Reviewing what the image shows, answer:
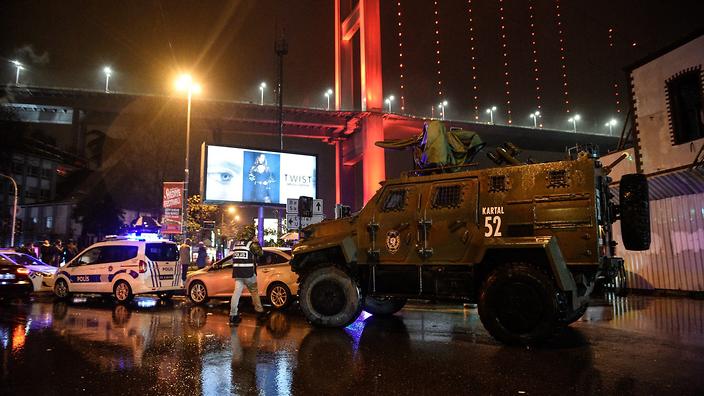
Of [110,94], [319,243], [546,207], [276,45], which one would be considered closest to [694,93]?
[546,207]

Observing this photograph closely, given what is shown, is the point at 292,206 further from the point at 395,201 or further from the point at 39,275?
the point at 39,275

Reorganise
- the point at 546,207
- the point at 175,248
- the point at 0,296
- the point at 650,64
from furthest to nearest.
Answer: the point at 650,64 < the point at 175,248 < the point at 0,296 < the point at 546,207

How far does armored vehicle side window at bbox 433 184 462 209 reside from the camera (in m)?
7.58

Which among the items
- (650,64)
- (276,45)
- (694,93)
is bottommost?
(694,93)

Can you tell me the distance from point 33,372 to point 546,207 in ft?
22.3

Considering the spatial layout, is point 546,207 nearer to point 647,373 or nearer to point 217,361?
point 647,373

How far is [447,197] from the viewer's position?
7699 millimetres

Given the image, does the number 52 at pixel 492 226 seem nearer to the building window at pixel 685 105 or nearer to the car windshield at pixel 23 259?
the building window at pixel 685 105

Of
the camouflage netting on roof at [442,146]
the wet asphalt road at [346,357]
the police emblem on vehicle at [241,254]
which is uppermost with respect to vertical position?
the camouflage netting on roof at [442,146]

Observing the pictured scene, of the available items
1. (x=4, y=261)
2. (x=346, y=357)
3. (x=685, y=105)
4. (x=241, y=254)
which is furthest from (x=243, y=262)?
(x=685, y=105)

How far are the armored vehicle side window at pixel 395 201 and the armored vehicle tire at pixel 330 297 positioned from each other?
1.33 m

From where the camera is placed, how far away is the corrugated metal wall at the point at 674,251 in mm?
12656

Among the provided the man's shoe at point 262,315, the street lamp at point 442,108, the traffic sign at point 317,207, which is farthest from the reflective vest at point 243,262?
the street lamp at point 442,108

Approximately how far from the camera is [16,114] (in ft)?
157
